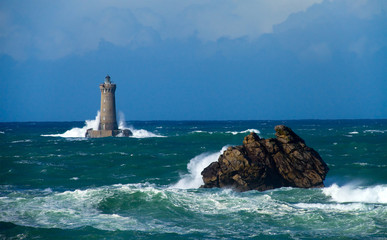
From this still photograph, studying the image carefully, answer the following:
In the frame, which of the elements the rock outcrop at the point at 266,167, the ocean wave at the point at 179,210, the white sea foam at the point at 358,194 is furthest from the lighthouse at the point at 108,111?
the white sea foam at the point at 358,194

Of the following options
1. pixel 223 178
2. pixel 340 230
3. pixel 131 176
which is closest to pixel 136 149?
pixel 131 176

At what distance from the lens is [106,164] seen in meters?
35.4

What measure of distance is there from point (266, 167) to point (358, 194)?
4.19 meters

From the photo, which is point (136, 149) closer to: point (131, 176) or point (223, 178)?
point (131, 176)

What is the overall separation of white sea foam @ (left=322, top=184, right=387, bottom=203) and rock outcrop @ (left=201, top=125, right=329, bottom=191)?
1.28 meters

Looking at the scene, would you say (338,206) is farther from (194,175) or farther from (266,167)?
(194,175)

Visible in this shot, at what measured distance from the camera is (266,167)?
73.9 ft

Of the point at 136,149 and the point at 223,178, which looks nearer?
the point at 223,178

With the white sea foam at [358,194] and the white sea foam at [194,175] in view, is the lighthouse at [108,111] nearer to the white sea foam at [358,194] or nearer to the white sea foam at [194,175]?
the white sea foam at [194,175]

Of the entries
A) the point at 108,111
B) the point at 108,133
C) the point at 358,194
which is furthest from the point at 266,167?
the point at 108,133

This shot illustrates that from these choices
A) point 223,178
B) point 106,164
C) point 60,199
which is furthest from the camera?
point 106,164

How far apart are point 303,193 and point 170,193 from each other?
5.85 m

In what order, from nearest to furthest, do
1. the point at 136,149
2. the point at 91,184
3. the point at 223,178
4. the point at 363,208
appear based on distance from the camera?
1. the point at 363,208
2. the point at 223,178
3. the point at 91,184
4. the point at 136,149

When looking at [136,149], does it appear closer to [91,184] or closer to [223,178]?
[91,184]
